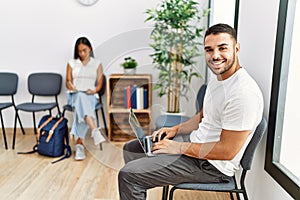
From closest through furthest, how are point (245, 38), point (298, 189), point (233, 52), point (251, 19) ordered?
point (298, 189) < point (233, 52) < point (251, 19) < point (245, 38)

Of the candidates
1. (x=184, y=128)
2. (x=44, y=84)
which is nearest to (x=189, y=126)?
(x=184, y=128)

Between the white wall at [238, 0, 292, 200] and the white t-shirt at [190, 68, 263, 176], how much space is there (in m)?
0.22

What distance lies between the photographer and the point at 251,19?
2039 millimetres

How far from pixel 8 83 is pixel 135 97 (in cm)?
148

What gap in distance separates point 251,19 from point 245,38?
0.18m

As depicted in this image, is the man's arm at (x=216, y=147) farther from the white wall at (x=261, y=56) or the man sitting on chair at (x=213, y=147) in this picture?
the white wall at (x=261, y=56)

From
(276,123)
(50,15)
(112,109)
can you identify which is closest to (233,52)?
(276,123)

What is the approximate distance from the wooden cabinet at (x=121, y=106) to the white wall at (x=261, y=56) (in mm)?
1381

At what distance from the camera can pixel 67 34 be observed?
3.54 m

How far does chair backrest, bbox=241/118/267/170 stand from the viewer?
1560 mm

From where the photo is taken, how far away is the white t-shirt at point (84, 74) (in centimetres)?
334

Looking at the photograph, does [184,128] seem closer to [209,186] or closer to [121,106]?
[209,186]

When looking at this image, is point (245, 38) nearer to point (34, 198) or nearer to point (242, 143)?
point (242, 143)

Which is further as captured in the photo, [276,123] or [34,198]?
[34,198]
